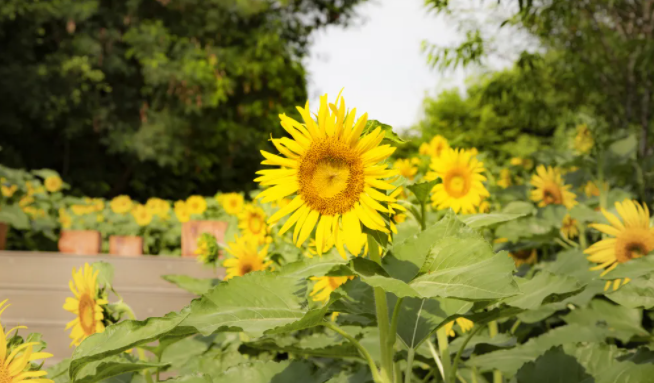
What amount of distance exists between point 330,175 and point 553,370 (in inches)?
23.2

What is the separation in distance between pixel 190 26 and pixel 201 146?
2.85 meters

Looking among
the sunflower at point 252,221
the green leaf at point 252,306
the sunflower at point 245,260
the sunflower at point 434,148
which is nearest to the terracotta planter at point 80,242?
the sunflower at point 252,221

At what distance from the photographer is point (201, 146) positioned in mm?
14422

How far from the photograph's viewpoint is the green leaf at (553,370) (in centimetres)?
110

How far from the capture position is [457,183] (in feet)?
6.41

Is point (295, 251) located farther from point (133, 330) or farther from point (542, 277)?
point (133, 330)

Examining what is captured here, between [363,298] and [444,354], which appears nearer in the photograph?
[363,298]

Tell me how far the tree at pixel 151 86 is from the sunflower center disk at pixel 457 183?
11.1 m

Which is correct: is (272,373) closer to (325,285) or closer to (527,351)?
(325,285)

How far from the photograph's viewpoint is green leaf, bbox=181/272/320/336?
834 mm

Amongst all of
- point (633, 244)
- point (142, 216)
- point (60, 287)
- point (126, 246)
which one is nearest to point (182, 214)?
point (142, 216)

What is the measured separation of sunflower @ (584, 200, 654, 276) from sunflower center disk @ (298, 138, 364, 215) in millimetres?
774

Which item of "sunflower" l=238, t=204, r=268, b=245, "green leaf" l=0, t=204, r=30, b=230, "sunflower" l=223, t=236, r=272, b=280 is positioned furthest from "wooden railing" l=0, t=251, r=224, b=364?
"sunflower" l=223, t=236, r=272, b=280

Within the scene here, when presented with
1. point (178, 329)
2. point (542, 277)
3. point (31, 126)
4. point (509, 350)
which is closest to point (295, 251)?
point (509, 350)
